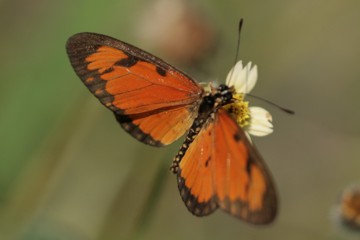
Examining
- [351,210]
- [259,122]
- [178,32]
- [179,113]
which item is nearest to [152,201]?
[179,113]

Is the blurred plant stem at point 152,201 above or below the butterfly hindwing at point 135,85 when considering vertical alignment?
below

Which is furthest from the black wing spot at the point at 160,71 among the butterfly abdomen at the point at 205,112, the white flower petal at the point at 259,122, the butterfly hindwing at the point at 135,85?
the white flower petal at the point at 259,122

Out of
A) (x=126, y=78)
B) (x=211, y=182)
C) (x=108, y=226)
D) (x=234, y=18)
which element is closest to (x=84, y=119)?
(x=108, y=226)

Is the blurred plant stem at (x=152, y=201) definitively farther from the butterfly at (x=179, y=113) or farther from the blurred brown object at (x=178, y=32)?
the blurred brown object at (x=178, y=32)

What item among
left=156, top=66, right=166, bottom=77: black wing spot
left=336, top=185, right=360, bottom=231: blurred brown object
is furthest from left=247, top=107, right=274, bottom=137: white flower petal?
left=336, top=185, right=360, bottom=231: blurred brown object

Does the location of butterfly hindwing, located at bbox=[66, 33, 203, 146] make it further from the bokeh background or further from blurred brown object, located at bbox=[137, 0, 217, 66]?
blurred brown object, located at bbox=[137, 0, 217, 66]

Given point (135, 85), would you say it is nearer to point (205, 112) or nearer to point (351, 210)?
point (205, 112)
